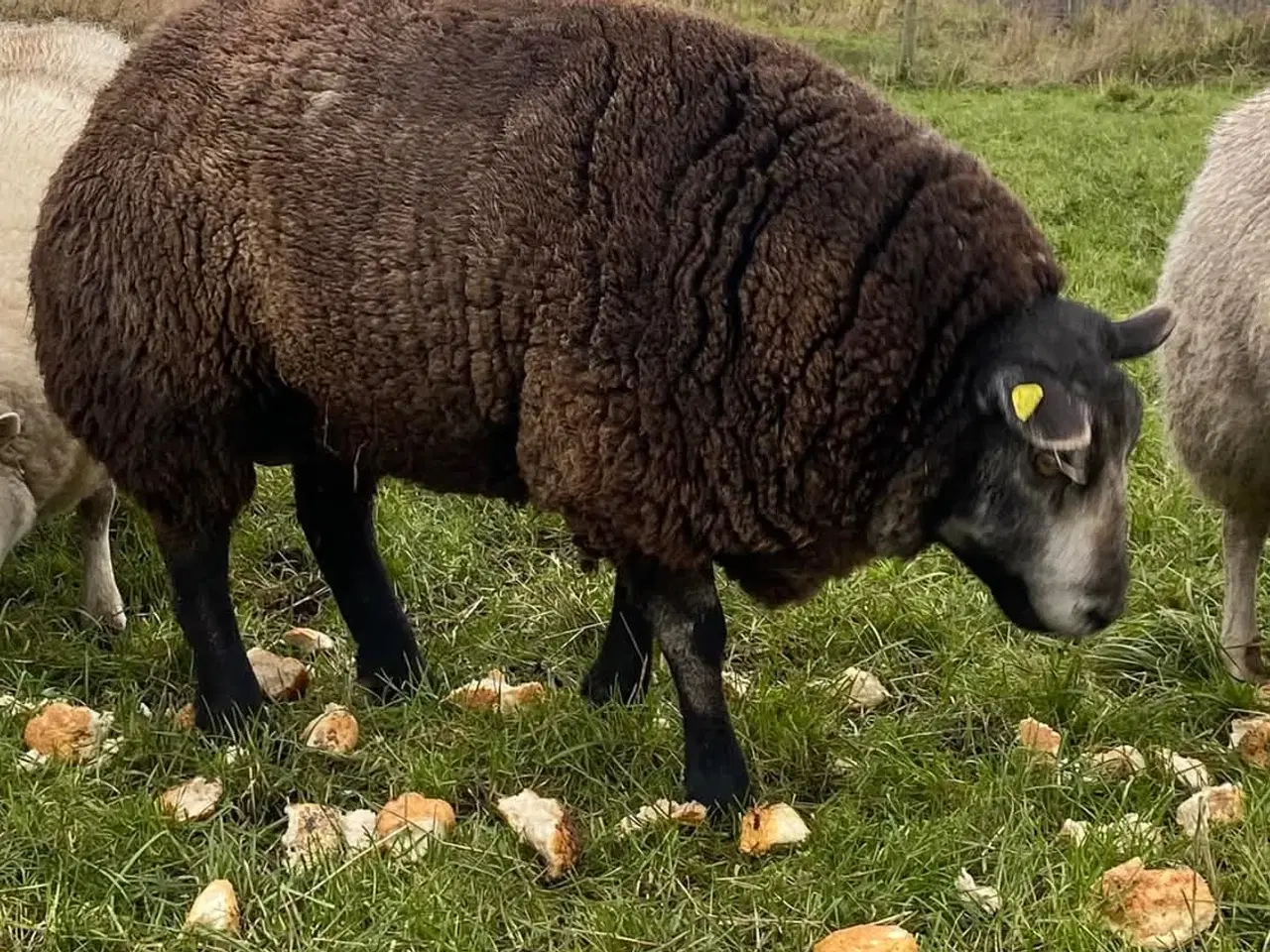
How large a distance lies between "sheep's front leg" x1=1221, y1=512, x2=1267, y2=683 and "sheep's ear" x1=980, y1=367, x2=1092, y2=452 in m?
1.47

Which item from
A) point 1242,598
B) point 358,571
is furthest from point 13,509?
point 1242,598

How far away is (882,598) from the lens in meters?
4.56

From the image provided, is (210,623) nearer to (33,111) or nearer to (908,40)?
(33,111)

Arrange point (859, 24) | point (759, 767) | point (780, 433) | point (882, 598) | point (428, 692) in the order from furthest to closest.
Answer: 1. point (859, 24)
2. point (882, 598)
3. point (428, 692)
4. point (759, 767)
5. point (780, 433)

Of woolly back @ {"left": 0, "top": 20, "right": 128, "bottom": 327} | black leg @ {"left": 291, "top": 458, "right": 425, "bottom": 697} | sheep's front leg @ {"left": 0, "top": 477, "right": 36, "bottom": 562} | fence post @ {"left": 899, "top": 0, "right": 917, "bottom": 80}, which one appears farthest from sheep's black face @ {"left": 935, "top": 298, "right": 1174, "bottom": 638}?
fence post @ {"left": 899, "top": 0, "right": 917, "bottom": 80}

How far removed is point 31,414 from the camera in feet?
15.3

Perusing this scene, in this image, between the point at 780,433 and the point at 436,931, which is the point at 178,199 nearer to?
the point at 780,433

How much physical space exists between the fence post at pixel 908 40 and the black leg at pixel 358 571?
1487cm

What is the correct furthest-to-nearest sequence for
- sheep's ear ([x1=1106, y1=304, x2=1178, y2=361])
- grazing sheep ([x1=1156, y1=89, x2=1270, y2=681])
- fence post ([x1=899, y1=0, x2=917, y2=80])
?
fence post ([x1=899, y1=0, x2=917, y2=80]) < grazing sheep ([x1=1156, y1=89, x2=1270, y2=681]) < sheep's ear ([x1=1106, y1=304, x2=1178, y2=361])

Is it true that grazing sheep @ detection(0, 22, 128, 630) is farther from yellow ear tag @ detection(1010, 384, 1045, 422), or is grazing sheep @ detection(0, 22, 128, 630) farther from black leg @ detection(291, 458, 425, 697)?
yellow ear tag @ detection(1010, 384, 1045, 422)

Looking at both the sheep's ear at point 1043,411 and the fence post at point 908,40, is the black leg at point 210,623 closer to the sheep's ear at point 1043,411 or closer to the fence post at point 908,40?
the sheep's ear at point 1043,411

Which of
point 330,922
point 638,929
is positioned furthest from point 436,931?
point 638,929

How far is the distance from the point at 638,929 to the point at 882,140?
1796 mm

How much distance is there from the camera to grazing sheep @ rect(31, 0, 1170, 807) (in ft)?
10.5
